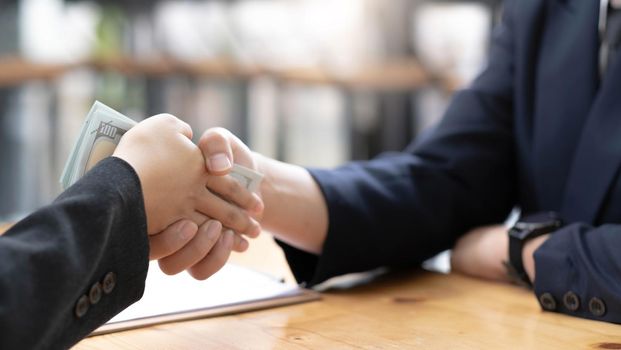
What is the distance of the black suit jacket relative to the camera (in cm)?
93

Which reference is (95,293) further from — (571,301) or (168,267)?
(571,301)

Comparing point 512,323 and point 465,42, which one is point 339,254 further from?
point 465,42

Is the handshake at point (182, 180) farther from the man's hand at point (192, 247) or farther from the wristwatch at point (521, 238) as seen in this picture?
the wristwatch at point (521, 238)

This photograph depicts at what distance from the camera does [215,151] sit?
0.84 metres

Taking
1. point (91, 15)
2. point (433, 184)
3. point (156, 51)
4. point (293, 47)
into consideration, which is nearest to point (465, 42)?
point (293, 47)

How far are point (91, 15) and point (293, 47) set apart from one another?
0.94 meters

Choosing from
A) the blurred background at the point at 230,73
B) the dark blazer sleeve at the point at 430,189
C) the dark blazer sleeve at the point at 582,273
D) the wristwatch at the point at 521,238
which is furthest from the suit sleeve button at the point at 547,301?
the blurred background at the point at 230,73

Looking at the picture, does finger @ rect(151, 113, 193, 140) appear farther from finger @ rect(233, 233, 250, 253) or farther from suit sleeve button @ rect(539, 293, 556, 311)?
suit sleeve button @ rect(539, 293, 556, 311)

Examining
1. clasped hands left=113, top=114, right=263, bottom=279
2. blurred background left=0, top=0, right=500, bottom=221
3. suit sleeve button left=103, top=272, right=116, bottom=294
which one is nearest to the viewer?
suit sleeve button left=103, top=272, right=116, bottom=294

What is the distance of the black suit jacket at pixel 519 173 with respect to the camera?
927mm

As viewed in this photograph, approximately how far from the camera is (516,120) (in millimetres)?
1180

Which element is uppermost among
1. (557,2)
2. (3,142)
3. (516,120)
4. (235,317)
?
(557,2)

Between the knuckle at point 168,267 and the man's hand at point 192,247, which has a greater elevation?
the man's hand at point 192,247

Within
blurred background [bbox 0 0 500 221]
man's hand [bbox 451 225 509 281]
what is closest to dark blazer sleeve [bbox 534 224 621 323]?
man's hand [bbox 451 225 509 281]
